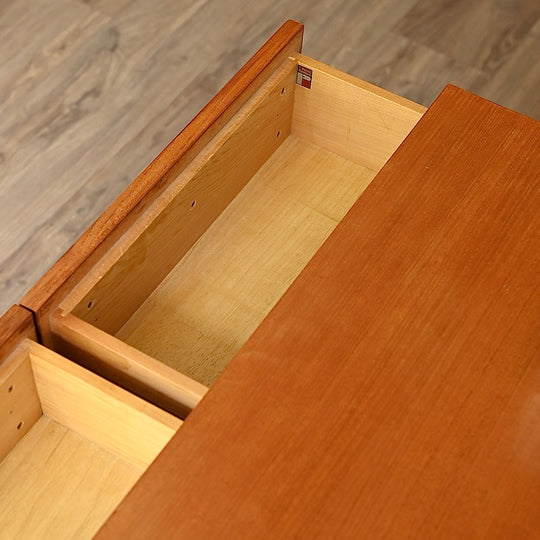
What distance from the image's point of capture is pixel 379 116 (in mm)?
1403

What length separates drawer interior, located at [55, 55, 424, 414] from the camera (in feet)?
3.78

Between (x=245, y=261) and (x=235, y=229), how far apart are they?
0.06 meters

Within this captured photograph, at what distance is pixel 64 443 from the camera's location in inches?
44.7

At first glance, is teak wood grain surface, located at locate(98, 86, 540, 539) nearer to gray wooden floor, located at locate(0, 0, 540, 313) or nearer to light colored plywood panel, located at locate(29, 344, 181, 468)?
light colored plywood panel, located at locate(29, 344, 181, 468)

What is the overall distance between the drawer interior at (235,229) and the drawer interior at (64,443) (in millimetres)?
50

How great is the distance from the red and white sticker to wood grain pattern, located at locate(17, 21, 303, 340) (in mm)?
35

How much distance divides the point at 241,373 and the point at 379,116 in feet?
1.96

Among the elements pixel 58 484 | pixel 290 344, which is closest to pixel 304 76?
pixel 290 344

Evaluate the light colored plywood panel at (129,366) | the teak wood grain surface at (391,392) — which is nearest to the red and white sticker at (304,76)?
Answer: the teak wood grain surface at (391,392)

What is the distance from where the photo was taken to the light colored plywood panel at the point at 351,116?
138 centimetres

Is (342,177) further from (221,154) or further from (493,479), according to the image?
(493,479)

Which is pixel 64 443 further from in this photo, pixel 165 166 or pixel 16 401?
pixel 165 166

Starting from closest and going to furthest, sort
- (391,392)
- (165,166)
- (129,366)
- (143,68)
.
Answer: (391,392) < (129,366) < (165,166) < (143,68)

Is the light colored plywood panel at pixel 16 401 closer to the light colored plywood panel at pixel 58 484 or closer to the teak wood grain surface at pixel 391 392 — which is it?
the light colored plywood panel at pixel 58 484
